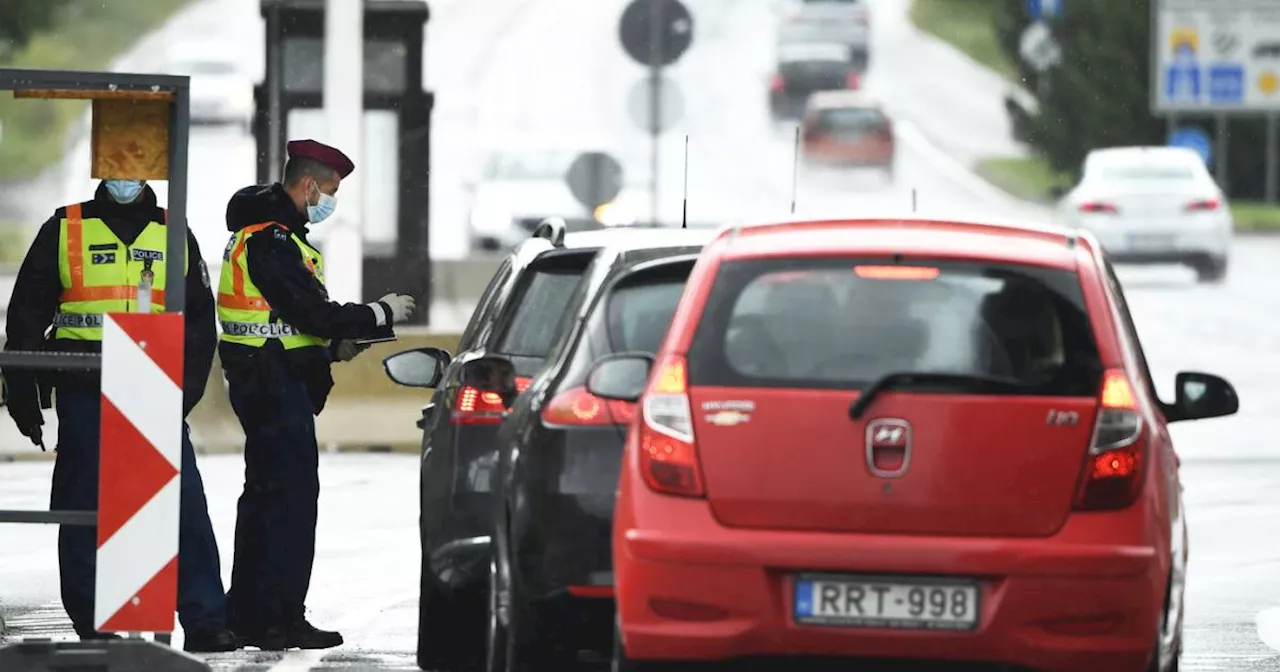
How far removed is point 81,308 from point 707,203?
49503mm

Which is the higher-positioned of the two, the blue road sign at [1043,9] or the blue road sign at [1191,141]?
the blue road sign at [1043,9]

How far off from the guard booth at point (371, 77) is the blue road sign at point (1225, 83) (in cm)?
3983

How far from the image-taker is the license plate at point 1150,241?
40.5m

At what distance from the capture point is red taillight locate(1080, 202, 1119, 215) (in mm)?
40562

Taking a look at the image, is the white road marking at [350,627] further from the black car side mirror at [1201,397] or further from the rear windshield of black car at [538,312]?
the black car side mirror at [1201,397]

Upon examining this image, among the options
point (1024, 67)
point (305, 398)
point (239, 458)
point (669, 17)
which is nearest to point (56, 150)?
point (1024, 67)

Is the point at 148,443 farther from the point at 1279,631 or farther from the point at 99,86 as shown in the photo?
the point at 1279,631

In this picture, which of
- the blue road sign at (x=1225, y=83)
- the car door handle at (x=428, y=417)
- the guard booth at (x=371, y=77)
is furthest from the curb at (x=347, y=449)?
the blue road sign at (x=1225, y=83)

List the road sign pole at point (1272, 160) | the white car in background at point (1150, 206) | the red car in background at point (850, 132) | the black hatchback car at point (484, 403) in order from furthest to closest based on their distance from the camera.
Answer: the red car in background at point (850, 132)
the road sign pole at point (1272, 160)
the white car in background at point (1150, 206)
the black hatchback car at point (484, 403)

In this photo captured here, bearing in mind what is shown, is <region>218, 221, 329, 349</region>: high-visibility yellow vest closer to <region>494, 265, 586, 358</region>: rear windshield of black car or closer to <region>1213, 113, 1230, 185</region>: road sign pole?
<region>494, 265, 586, 358</region>: rear windshield of black car

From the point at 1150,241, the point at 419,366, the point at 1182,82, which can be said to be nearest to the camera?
the point at 419,366

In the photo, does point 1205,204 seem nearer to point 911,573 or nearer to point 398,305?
point 398,305

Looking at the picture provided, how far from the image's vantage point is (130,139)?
33.4 feet

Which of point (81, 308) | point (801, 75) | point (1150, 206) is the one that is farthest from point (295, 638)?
point (801, 75)
